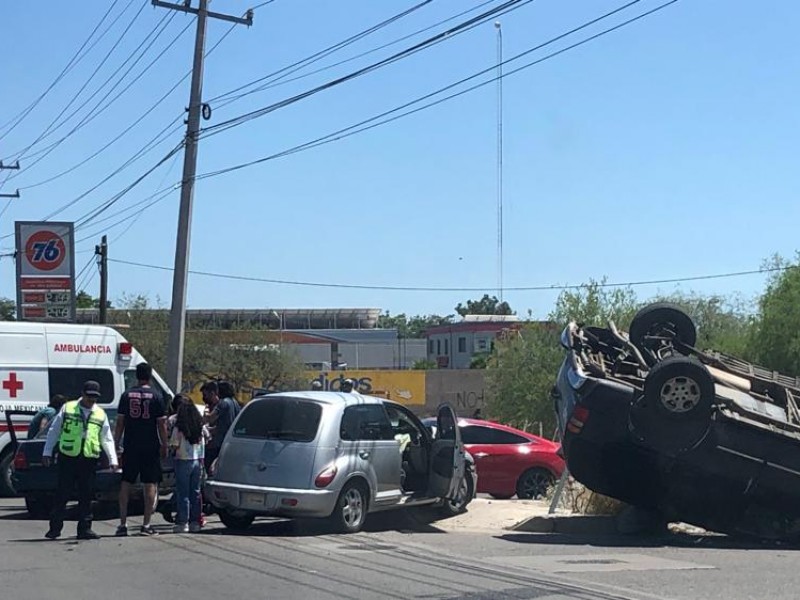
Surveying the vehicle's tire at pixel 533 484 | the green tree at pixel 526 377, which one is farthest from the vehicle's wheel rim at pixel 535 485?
the green tree at pixel 526 377

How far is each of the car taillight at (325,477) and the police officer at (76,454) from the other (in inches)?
96.0

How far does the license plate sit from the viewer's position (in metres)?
12.5

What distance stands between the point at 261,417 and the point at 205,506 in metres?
2.74

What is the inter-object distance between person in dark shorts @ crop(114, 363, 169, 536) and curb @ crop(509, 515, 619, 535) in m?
4.54

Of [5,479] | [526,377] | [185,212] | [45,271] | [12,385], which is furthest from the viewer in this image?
[526,377]

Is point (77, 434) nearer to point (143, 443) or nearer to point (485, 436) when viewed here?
point (143, 443)

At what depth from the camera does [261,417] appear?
43.0 feet

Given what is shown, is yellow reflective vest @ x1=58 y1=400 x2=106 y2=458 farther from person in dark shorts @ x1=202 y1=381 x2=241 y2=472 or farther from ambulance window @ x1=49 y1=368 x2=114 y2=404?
ambulance window @ x1=49 y1=368 x2=114 y2=404

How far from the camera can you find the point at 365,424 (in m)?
13.5

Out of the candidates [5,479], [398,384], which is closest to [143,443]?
[5,479]

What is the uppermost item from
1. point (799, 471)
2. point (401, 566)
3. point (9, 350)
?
point (9, 350)

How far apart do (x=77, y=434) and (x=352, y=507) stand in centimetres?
314

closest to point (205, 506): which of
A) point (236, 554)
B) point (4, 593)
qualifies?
point (236, 554)

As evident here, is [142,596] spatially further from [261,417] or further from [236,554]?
[261,417]
